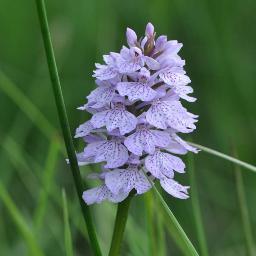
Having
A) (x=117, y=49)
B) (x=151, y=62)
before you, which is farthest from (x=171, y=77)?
(x=117, y=49)

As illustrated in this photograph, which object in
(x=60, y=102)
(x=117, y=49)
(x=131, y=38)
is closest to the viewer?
(x=60, y=102)

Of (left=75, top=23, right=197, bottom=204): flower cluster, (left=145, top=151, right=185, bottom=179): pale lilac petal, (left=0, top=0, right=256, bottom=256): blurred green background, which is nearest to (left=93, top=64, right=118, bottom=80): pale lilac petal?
(left=75, top=23, right=197, bottom=204): flower cluster

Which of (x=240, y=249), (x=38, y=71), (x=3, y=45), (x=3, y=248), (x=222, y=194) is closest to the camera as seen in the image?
(x=3, y=248)

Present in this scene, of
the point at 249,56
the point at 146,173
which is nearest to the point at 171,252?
the point at 249,56

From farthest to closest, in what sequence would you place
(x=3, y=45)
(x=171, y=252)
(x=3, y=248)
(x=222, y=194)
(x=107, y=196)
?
(x=3, y=45) → (x=222, y=194) → (x=171, y=252) → (x=3, y=248) → (x=107, y=196)

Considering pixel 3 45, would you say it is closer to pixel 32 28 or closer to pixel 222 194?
pixel 32 28

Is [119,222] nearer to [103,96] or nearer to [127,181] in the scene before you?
[127,181]

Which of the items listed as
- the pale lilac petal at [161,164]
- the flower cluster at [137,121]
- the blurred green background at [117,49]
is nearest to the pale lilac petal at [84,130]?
the flower cluster at [137,121]
